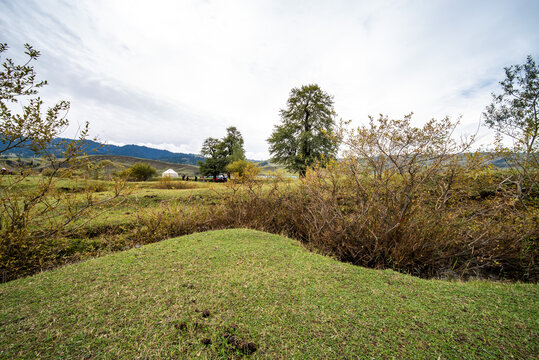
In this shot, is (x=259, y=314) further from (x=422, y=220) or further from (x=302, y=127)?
(x=302, y=127)

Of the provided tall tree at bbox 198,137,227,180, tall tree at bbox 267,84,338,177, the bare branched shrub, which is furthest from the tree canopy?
the bare branched shrub

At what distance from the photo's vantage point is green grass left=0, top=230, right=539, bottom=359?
162 cm

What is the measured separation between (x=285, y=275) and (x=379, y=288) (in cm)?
115

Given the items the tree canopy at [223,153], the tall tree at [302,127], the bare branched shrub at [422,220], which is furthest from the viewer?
the tree canopy at [223,153]

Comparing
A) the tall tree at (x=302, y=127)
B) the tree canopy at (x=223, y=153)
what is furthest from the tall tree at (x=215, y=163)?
the tall tree at (x=302, y=127)

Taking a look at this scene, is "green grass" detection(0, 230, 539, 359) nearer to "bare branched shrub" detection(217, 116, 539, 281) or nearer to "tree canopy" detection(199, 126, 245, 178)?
"bare branched shrub" detection(217, 116, 539, 281)

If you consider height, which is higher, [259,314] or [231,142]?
[231,142]

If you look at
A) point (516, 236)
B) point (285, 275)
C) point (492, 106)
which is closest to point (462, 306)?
point (285, 275)

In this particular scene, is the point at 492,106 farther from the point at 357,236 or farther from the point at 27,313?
the point at 27,313

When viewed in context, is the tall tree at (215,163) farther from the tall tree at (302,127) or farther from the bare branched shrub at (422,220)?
the bare branched shrub at (422,220)

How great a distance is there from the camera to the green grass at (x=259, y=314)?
5.31 ft

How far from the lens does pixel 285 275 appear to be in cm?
270

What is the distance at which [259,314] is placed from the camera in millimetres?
1975

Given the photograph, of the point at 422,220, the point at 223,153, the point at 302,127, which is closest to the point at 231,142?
the point at 223,153
